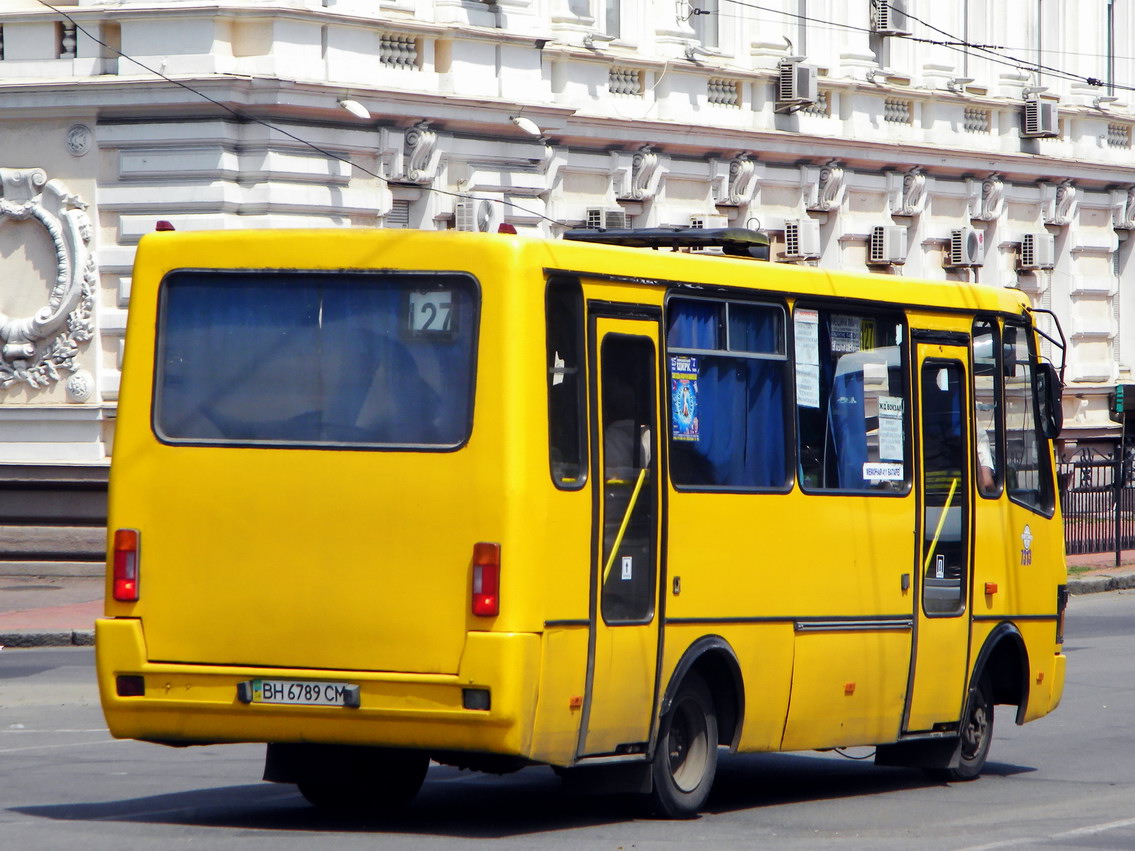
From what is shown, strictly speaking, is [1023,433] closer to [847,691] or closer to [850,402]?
[850,402]

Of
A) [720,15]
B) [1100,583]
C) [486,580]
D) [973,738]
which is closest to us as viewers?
[486,580]

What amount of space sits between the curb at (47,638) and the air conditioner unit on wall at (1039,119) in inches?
827

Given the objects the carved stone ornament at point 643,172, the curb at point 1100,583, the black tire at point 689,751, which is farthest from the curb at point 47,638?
the curb at point 1100,583

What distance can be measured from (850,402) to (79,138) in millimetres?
14728

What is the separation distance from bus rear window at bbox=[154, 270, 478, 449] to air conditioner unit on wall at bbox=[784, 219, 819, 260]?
21536 mm

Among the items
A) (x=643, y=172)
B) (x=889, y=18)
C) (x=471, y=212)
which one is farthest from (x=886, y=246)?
(x=471, y=212)

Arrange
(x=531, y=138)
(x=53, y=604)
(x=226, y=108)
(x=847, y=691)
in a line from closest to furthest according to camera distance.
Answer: (x=847, y=691) → (x=53, y=604) → (x=226, y=108) → (x=531, y=138)

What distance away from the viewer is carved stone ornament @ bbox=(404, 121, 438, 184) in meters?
24.3

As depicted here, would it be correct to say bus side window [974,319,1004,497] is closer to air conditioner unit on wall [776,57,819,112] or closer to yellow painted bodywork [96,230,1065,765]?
yellow painted bodywork [96,230,1065,765]

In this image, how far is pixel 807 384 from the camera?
10.5m

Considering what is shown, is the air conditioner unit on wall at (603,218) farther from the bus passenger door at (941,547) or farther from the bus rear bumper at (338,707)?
the bus rear bumper at (338,707)

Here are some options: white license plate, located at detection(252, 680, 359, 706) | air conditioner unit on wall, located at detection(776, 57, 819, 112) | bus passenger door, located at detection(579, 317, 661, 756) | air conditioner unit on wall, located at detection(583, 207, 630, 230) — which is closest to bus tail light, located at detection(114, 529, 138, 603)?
white license plate, located at detection(252, 680, 359, 706)

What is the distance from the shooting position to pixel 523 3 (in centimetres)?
2556

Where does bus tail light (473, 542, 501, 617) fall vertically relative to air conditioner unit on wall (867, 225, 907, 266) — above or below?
below
